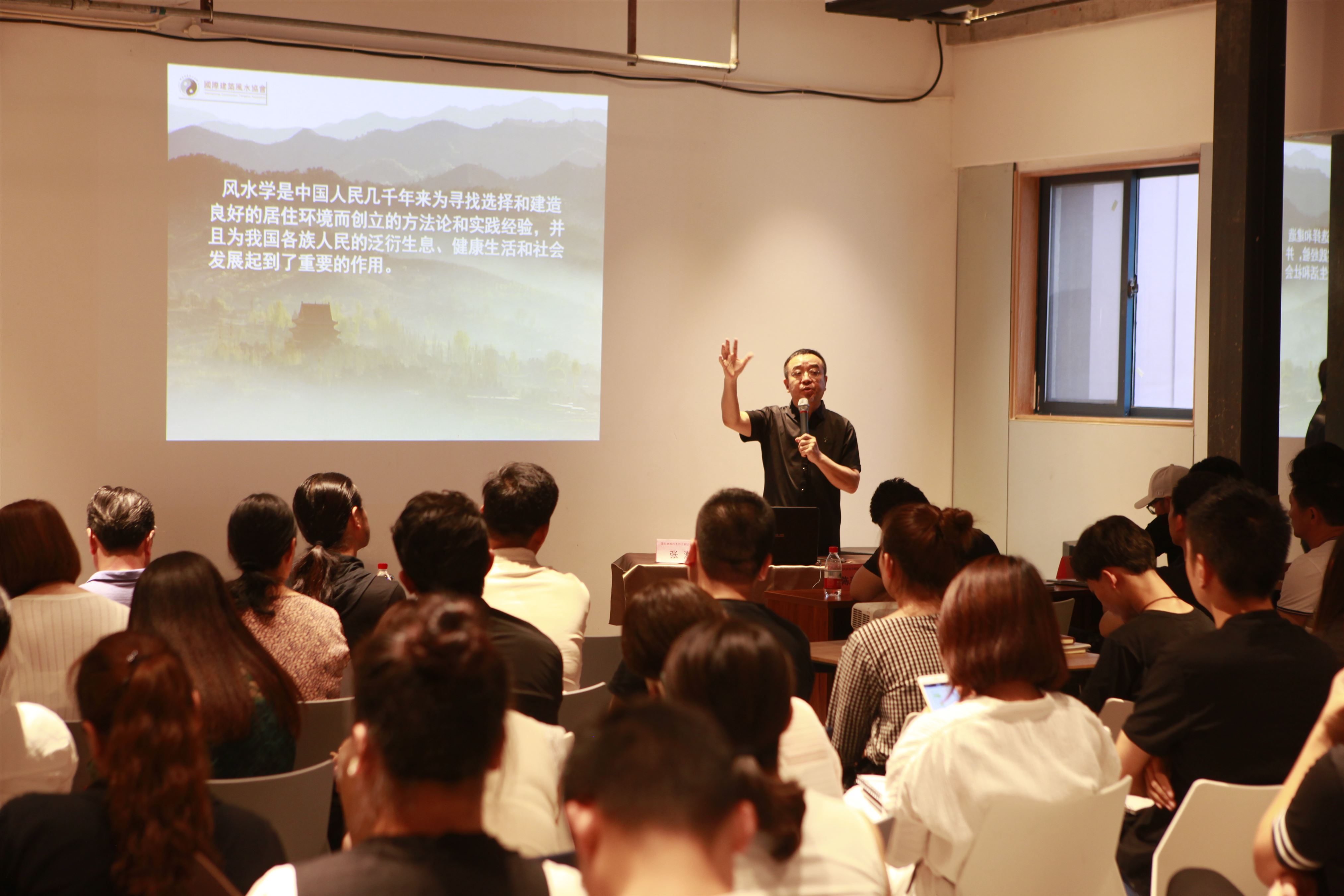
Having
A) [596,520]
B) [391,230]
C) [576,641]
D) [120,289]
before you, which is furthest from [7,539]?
[596,520]

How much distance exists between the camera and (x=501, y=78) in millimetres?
5922

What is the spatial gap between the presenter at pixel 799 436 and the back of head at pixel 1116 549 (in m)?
2.18

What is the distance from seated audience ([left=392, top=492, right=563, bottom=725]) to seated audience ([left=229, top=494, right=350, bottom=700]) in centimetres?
43

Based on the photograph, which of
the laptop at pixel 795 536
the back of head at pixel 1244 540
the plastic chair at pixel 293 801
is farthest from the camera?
the laptop at pixel 795 536

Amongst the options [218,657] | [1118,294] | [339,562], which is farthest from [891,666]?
[1118,294]

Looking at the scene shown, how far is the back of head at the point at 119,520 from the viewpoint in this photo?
3.55m

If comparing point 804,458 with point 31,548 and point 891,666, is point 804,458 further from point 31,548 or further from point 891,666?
point 31,548

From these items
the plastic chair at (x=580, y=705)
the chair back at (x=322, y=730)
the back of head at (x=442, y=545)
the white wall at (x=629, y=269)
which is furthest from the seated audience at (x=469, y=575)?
the white wall at (x=629, y=269)

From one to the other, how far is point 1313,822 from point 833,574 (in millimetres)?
3384

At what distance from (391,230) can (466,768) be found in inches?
186

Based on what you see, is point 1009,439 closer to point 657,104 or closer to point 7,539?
point 657,104

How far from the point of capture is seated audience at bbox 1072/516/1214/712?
2932mm

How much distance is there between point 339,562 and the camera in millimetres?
3641

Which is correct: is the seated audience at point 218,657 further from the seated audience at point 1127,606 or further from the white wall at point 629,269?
the white wall at point 629,269
